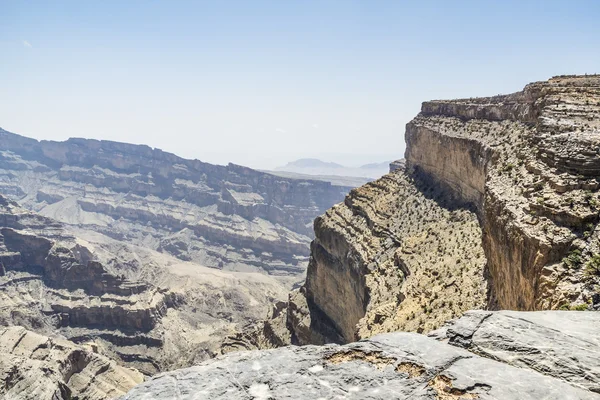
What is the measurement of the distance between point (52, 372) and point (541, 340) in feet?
225

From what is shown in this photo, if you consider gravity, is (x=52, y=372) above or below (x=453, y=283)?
below

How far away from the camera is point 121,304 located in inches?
4503

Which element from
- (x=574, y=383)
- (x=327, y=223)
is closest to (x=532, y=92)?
(x=327, y=223)

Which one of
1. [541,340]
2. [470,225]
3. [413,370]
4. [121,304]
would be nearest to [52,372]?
[121,304]

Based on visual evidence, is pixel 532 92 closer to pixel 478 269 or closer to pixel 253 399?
pixel 478 269

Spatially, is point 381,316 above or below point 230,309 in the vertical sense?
above

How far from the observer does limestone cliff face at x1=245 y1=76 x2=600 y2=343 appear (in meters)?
16.6

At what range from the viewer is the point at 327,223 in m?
60.0

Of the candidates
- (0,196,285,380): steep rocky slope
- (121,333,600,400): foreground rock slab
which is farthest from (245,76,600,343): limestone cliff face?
(0,196,285,380): steep rocky slope

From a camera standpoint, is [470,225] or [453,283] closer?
[453,283]

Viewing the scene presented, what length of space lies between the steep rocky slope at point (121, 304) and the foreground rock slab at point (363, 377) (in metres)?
77.1

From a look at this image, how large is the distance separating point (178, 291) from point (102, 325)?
3479cm

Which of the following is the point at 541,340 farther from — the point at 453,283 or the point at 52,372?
the point at 52,372

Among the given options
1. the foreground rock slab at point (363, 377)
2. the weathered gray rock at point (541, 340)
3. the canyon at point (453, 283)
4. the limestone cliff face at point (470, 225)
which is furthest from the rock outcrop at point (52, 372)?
the weathered gray rock at point (541, 340)
